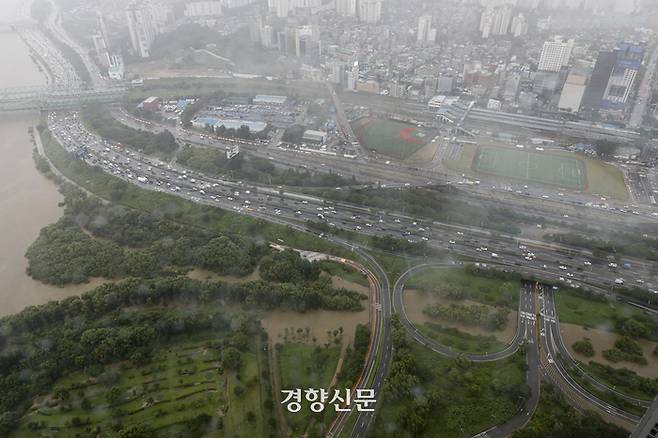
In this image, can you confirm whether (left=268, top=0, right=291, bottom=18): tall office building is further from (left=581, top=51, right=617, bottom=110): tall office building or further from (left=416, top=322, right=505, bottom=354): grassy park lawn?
(left=416, top=322, right=505, bottom=354): grassy park lawn

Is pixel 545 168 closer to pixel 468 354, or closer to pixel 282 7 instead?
pixel 468 354

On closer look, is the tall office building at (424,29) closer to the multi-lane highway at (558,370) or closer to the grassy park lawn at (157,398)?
the multi-lane highway at (558,370)

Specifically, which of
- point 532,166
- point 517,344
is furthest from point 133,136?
point 517,344

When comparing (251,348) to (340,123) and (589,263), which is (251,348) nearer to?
(589,263)

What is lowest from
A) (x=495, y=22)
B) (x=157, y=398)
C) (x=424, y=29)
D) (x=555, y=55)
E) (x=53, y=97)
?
(x=157, y=398)

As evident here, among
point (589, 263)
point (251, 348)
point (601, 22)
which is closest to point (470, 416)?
point (251, 348)

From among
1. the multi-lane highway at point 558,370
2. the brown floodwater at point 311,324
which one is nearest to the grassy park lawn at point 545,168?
the multi-lane highway at point 558,370
